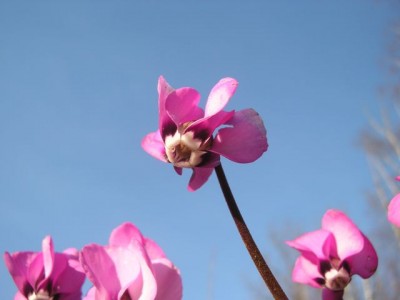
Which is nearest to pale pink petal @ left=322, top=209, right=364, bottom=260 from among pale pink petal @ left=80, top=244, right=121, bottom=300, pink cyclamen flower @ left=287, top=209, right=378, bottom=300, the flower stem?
pink cyclamen flower @ left=287, top=209, right=378, bottom=300

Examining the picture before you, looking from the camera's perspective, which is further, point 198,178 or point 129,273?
point 198,178

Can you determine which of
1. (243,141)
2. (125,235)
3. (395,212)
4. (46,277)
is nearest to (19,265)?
(46,277)

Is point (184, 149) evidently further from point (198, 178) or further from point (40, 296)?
point (40, 296)

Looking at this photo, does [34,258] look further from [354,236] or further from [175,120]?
[354,236]

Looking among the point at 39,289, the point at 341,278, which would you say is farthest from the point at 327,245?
the point at 39,289

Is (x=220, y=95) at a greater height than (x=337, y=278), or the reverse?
(x=220, y=95)
